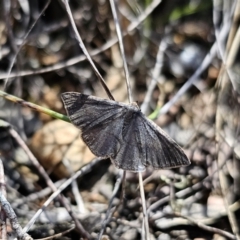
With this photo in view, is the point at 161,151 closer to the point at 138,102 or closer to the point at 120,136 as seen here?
the point at 120,136

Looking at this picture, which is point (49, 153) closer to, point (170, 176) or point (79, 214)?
point (79, 214)

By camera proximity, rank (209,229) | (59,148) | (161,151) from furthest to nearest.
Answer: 1. (59,148)
2. (209,229)
3. (161,151)

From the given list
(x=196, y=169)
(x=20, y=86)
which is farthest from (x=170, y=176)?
(x=20, y=86)

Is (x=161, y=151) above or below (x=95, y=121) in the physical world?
below

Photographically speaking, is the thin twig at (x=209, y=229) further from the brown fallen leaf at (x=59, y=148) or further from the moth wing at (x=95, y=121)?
the moth wing at (x=95, y=121)

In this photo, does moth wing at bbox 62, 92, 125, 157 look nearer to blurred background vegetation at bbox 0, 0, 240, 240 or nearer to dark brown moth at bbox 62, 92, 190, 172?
dark brown moth at bbox 62, 92, 190, 172

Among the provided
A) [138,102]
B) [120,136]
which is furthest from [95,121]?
[138,102]

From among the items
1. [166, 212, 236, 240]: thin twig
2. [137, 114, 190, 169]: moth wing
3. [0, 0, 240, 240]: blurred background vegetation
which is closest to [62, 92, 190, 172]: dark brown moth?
[137, 114, 190, 169]: moth wing
